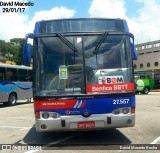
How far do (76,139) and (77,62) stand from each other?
2227 millimetres

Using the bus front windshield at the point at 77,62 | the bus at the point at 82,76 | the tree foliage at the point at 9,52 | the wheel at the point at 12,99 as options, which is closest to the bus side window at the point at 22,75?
the wheel at the point at 12,99

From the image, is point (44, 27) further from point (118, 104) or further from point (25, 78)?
point (25, 78)

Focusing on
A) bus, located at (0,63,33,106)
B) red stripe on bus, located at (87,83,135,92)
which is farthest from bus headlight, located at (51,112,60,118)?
bus, located at (0,63,33,106)

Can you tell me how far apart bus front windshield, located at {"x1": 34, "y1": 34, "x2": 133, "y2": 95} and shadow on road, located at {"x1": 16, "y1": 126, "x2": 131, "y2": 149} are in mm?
1352

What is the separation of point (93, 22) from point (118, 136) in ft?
10.9

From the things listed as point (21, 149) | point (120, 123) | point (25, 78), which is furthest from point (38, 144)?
point (25, 78)

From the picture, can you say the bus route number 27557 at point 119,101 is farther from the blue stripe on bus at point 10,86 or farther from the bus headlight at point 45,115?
the blue stripe on bus at point 10,86

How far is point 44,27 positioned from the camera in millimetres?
9117

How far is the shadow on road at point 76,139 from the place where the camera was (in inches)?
341

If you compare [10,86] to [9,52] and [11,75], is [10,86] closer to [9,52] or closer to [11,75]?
[11,75]

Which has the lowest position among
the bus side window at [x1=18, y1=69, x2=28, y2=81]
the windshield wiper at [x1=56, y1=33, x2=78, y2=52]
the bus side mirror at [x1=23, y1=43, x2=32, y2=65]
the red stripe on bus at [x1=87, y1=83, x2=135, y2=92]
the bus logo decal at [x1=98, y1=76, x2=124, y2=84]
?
the red stripe on bus at [x1=87, y1=83, x2=135, y2=92]

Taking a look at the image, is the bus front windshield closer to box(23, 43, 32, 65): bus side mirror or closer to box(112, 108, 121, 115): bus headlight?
box(23, 43, 32, 65): bus side mirror

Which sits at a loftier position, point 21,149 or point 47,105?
point 47,105

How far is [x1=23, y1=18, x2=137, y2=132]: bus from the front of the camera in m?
8.41
